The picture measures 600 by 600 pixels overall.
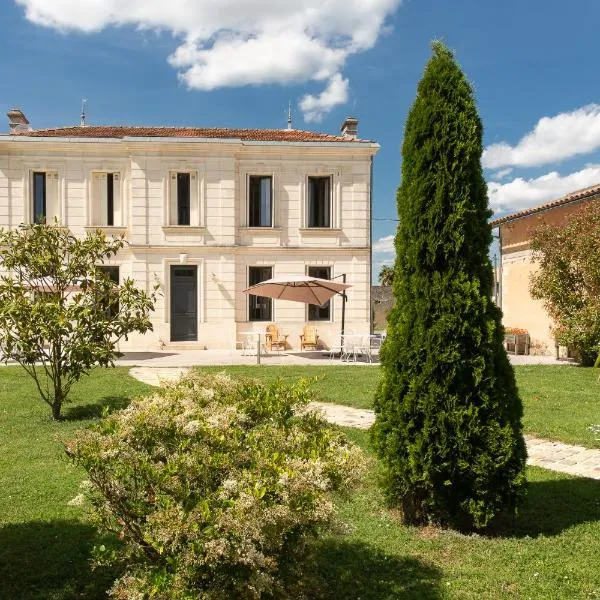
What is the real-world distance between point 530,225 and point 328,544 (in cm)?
1744

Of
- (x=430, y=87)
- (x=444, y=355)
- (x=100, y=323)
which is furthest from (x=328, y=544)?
(x=100, y=323)

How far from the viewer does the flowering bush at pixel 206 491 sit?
2611 mm

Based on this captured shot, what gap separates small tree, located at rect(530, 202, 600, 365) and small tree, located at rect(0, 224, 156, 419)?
12136 mm

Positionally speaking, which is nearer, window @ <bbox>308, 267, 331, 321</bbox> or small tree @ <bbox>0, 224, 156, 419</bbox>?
small tree @ <bbox>0, 224, 156, 419</bbox>

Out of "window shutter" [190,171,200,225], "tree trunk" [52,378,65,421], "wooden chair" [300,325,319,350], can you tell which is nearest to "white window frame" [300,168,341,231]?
"wooden chair" [300,325,319,350]

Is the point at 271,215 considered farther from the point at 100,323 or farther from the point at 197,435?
the point at 197,435

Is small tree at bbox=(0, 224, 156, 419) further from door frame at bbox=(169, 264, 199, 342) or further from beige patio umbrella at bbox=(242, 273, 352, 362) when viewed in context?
door frame at bbox=(169, 264, 199, 342)

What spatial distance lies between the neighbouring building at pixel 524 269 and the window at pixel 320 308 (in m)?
6.37

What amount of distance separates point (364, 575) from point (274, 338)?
1634 centimetres

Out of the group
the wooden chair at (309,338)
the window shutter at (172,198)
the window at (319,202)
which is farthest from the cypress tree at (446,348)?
the window shutter at (172,198)

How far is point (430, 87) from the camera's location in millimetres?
4844

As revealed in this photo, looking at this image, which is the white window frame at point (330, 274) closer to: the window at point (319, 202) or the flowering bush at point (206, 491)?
the window at point (319, 202)

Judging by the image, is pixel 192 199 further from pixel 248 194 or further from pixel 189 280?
pixel 189 280

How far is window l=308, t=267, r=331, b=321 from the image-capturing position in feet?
68.1
